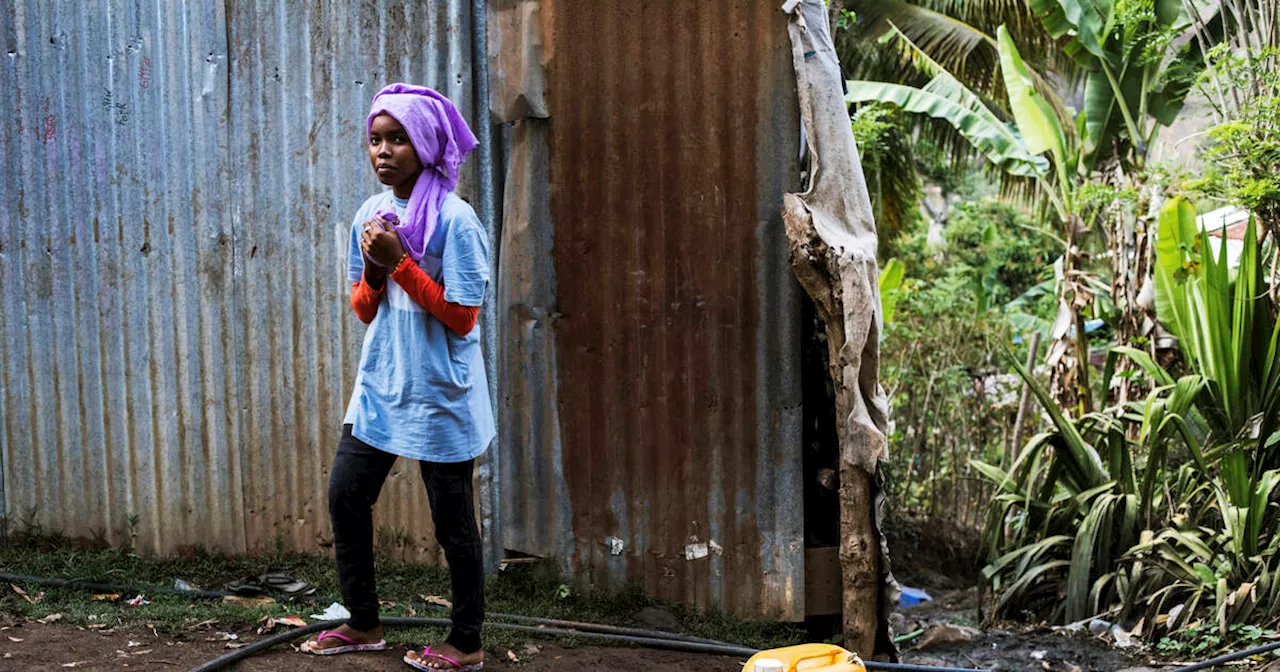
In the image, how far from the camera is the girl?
329cm

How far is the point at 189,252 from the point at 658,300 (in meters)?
1.92

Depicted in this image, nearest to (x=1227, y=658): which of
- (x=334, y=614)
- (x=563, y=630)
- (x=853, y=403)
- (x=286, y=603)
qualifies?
(x=853, y=403)

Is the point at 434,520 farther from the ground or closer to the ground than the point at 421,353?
closer to the ground

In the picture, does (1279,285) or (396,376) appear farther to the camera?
(1279,285)

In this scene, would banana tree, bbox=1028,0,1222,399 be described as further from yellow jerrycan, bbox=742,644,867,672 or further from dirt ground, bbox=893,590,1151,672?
yellow jerrycan, bbox=742,644,867,672

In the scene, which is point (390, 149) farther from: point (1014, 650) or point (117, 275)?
point (1014, 650)

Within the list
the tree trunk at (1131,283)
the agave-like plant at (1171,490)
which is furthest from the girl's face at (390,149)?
the tree trunk at (1131,283)

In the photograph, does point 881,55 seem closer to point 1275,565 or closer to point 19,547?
point 1275,565

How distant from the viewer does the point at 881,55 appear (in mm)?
14414

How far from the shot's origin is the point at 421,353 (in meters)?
3.31

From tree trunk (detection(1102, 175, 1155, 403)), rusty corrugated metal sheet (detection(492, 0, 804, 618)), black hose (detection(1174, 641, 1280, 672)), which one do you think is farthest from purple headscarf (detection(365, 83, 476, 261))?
tree trunk (detection(1102, 175, 1155, 403))

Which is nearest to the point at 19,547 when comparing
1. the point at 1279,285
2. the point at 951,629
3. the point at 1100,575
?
the point at 951,629

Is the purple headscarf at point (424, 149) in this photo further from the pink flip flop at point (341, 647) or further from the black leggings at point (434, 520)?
the pink flip flop at point (341, 647)

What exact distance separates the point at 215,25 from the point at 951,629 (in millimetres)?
4375
